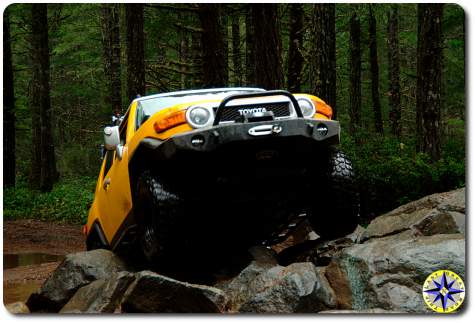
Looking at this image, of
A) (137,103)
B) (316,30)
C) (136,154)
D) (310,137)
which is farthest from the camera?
(316,30)

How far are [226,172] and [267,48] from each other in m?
4.19

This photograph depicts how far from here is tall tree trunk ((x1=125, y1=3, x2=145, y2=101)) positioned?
11.8 m

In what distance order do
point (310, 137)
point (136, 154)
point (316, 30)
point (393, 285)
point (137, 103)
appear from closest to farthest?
point (393, 285) < point (310, 137) < point (136, 154) < point (137, 103) < point (316, 30)

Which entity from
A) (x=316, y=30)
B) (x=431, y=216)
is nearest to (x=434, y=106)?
(x=316, y=30)

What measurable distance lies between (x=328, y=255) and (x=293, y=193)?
0.69 m

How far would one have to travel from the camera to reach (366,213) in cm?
823

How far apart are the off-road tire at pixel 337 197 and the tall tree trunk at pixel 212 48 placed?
6.25 m

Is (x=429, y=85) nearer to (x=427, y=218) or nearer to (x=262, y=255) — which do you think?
(x=427, y=218)

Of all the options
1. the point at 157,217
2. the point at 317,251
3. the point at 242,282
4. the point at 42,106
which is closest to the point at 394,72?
the point at 42,106

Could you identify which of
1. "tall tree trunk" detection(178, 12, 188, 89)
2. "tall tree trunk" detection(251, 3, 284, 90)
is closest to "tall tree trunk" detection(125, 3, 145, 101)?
"tall tree trunk" detection(178, 12, 188, 89)

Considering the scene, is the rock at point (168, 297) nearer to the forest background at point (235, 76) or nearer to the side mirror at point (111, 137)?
the side mirror at point (111, 137)

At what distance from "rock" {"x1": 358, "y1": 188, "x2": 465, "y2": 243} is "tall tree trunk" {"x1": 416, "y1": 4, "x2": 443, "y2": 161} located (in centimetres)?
222

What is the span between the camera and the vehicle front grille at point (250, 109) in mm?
4758

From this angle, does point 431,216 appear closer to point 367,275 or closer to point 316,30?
point 367,275
